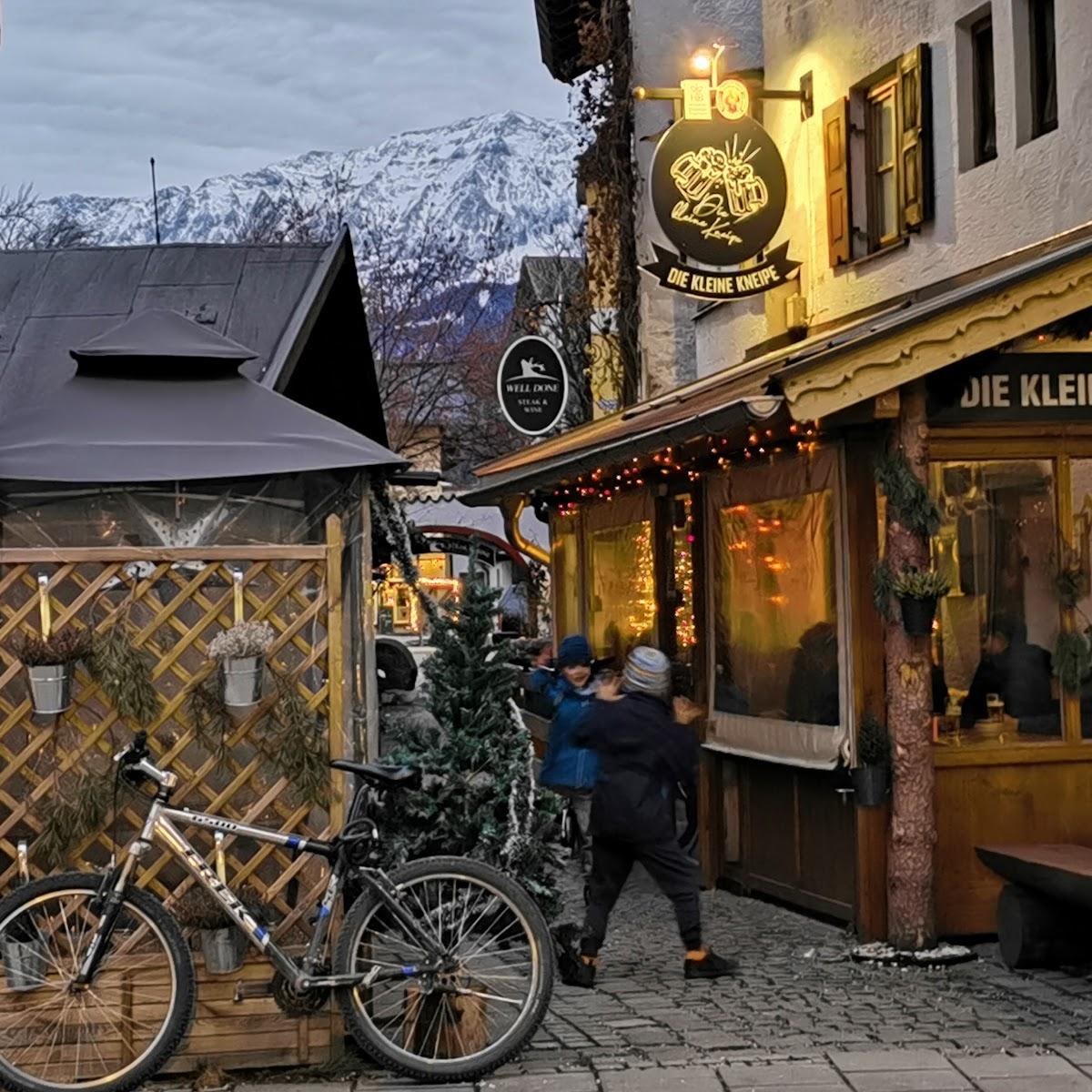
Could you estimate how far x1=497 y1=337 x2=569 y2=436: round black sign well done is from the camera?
69.1 ft

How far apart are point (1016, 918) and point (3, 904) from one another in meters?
4.80

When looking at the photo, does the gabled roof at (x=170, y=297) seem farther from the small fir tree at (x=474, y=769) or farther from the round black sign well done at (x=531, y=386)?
the round black sign well done at (x=531, y=386)

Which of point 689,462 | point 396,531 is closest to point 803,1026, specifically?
point 396,531

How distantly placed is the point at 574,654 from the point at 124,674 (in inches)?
189

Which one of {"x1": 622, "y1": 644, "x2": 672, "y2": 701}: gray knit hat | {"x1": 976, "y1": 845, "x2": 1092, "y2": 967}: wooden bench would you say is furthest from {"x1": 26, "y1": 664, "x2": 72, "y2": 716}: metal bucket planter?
{"x1": 976, "y1": 845, "x2": 1092, "y2": 967}: wooden bench

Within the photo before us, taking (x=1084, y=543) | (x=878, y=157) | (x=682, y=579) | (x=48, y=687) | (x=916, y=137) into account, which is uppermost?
(x=878, y=157)

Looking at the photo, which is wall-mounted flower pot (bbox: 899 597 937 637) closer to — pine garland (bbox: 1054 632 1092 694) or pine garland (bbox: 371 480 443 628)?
pine garland (bbox: 1054 632 1092 694)

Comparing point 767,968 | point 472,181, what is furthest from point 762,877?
point 472,181

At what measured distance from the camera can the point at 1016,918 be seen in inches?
337

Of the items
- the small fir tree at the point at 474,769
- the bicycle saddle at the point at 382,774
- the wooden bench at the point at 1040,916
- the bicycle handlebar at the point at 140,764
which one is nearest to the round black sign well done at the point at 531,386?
the wooden bench at the point at 1040,916

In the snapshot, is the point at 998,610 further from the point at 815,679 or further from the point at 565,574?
the point at 565,574

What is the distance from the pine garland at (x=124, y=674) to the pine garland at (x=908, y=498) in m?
3.93

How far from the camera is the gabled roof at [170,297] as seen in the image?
10.7m

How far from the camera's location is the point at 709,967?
8.46 m
